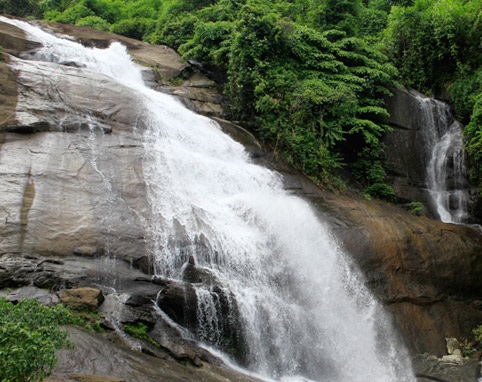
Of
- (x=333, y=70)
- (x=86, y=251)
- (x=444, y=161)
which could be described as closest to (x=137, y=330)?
(x=86, y=251)

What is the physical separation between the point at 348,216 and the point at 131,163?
22.2 feet

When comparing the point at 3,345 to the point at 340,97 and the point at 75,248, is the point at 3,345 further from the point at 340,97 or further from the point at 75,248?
the point at 340,97

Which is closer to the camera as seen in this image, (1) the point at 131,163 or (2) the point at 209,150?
(1) the point at 131,163

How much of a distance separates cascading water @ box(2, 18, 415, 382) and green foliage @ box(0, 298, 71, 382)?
4441 millimetres

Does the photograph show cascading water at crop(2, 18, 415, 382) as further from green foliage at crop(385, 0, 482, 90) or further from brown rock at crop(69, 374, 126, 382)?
green foliage at crop(385, 0, 482, 90)

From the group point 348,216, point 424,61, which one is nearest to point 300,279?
point 348,216

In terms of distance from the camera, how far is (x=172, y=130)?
1475 cm

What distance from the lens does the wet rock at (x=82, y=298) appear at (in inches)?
326

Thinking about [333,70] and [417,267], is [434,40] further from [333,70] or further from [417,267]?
[417,267]

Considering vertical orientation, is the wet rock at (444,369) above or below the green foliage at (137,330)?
below

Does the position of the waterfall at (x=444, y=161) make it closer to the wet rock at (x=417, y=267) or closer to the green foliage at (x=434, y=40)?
the green foliage at (x=434, y=40)

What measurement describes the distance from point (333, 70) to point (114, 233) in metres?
12.1

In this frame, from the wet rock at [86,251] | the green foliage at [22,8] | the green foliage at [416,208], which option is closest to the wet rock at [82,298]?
the wet rock at [86,251]

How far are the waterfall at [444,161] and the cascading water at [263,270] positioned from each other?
6.99 metres
